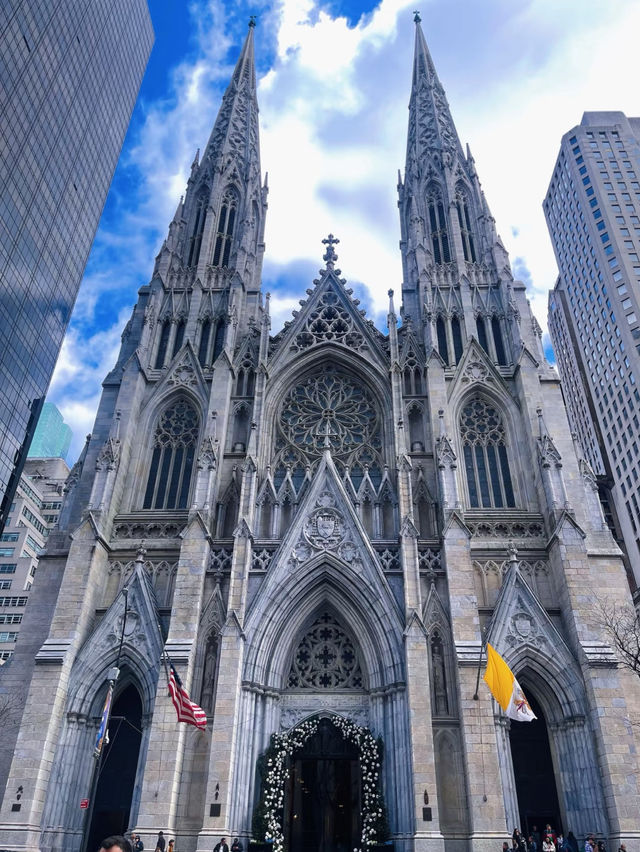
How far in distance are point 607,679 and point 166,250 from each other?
2829 cm

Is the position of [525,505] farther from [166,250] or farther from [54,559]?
[166,250]

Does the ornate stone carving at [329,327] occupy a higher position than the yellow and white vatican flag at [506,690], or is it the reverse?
the ornate stone carving at [329,327]

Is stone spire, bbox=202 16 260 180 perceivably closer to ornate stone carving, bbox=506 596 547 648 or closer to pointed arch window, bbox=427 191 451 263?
pointed arch window, bbox=427 191 451 263

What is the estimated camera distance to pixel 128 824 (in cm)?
2158

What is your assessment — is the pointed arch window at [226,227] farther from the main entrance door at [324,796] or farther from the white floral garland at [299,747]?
the main entrance door at [324,796]

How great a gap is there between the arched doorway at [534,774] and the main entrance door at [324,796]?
5.42 meters

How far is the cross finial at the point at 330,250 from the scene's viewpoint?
34750 mm

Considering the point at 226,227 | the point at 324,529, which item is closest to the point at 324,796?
the point at 324,529

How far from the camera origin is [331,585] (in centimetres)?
2448

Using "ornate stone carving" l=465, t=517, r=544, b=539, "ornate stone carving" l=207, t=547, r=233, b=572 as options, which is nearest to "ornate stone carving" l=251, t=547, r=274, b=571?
"ornate stone carving" l=207, t=547, r=233, b=572

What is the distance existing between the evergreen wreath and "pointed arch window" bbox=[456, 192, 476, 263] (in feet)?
78.3

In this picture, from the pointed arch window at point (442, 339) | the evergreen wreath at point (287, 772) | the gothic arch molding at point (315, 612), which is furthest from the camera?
the pointed arch window at point (442, 339)

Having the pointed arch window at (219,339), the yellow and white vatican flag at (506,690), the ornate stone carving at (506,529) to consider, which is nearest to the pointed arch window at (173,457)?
the pointed arch window at (219,339)

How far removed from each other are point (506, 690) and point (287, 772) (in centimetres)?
821
